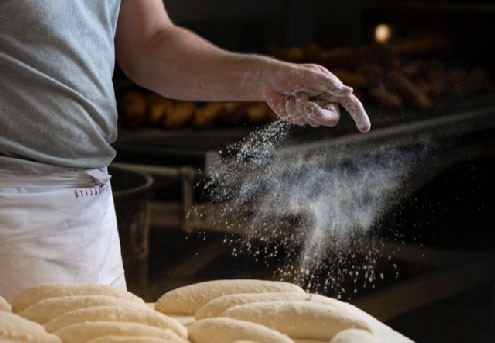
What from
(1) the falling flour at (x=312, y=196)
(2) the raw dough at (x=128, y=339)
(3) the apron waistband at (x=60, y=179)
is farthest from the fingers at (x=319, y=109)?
(1) the falling flour at (x=312, y=196)

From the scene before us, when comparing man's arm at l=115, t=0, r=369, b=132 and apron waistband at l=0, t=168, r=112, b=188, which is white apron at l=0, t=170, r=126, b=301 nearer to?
apron waistband at l=0, t=168, r=112, b=188

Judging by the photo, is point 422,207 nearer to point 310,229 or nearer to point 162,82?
point 310,229

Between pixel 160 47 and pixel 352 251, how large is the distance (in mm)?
771

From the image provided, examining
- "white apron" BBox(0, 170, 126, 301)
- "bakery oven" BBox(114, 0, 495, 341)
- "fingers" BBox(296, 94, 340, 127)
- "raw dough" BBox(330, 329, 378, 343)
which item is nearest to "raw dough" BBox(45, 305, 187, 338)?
"raw dough" BBox(330, 329, 378, 343)

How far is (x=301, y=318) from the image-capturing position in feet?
3.64

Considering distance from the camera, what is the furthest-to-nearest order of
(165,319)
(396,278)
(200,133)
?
(200,133), (396,278), (165,319)

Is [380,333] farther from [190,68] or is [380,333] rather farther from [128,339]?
[190,68]

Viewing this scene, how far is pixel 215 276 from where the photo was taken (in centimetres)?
265

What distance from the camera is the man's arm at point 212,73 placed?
1488 mm

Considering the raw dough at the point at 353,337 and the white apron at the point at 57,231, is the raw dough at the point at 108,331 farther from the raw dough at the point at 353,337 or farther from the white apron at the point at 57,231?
the white apron at the point at 57,231

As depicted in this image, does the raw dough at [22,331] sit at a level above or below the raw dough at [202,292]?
below

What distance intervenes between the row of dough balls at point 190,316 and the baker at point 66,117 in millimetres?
467

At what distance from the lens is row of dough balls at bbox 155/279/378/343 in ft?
3.48

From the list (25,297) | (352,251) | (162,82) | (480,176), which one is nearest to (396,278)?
(352,251)
